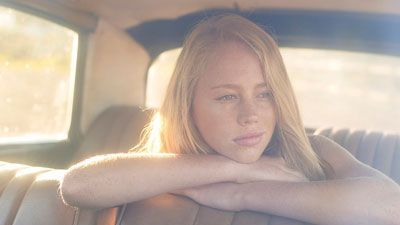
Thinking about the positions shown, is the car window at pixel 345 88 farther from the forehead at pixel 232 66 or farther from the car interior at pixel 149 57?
the forehead at pixel 232 66

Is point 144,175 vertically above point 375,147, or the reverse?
point 375,147

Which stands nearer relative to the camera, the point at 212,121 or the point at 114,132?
the point at 212,121

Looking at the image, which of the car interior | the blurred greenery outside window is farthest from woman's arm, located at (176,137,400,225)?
the blurred greenery outside window

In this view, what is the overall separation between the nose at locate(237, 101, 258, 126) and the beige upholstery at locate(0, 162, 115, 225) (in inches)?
17.5

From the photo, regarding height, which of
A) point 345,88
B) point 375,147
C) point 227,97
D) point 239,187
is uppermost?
point 345,88

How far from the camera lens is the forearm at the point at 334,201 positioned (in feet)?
4.91

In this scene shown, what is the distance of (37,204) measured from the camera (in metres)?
1.65

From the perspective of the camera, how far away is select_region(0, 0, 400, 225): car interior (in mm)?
2785

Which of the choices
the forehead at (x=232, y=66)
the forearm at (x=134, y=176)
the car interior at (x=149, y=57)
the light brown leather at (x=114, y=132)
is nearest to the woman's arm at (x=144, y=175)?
the forearm at (x=134, y=176)

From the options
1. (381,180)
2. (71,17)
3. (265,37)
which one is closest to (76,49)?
(71,17)

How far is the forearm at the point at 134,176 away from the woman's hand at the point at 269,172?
0.13 feet

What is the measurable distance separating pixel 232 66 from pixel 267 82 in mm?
112

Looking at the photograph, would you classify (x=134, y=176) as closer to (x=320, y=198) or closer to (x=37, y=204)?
(x=37, y=204)

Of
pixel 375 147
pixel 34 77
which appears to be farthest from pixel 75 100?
pixel 375 147
